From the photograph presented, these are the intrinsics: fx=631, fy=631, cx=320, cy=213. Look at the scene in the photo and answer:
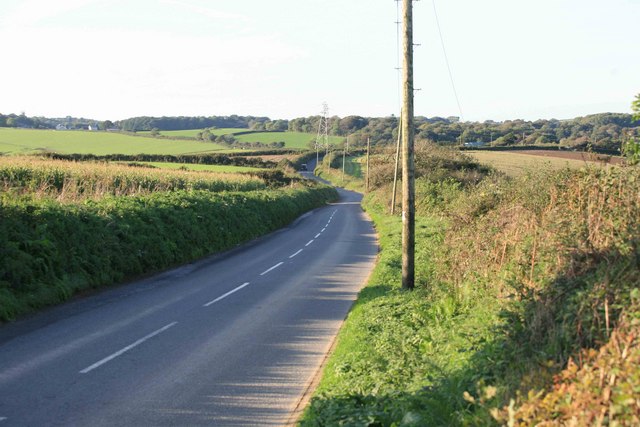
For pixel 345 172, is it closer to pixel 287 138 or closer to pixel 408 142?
pixel 287 138

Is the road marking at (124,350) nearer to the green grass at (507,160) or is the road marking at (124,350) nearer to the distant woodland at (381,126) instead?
the distant woodland at (381,126)

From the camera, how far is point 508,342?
21.5 feet

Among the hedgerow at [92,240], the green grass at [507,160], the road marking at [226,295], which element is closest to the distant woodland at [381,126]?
the green grass at [507,160]

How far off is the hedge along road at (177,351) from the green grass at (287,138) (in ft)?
400

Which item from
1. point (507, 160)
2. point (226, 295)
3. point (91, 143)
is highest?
point (91, 143)

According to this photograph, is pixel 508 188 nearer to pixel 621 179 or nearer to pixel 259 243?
pixel 621 179

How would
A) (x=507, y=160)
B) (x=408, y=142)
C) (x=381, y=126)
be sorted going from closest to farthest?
(x=408, y=142) < (x=507, y=160) < (x=381, y=126)

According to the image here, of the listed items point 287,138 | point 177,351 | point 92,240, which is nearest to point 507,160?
point 92,240

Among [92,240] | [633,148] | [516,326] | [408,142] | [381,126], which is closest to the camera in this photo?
[516,326]

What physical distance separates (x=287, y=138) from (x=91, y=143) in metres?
67.2

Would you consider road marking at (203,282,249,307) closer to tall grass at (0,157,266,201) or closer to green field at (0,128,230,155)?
tall grass at (0,157,266,201)

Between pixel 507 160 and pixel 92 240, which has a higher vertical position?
pixel 507 160

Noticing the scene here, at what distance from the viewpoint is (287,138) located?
155m

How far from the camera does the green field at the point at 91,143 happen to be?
81.6 meters
